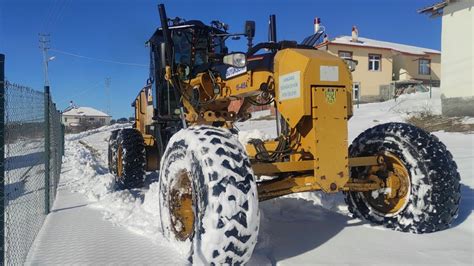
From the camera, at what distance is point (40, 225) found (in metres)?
5.29

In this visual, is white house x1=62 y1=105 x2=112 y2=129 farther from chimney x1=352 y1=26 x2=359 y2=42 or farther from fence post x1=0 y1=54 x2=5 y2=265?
fence post x1=0 y1=54 x2=5 y2=265

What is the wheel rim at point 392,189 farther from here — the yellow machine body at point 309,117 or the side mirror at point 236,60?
the side mirror at point 236,60

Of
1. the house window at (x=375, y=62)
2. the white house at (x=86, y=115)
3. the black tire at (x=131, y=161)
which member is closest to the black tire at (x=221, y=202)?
the black tire at (x=131, y=161)

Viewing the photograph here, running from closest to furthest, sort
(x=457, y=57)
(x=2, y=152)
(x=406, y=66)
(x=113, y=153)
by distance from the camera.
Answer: (x=2, y=152), (x=113, y=153), (x=457, y=57), (x=406, y=66)

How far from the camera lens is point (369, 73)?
39.7m

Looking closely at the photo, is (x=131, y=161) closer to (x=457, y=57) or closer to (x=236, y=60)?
(x=236, y=60)

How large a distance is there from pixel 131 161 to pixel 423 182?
192 inches

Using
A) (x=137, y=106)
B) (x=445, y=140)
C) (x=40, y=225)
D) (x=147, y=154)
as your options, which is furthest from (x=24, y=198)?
(x=445, y=140)

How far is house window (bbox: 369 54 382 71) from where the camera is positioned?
39906 mm

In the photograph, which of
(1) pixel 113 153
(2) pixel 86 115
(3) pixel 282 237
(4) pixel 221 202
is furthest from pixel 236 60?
(2) pixel 86 115

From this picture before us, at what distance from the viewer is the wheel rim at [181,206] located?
402 cm

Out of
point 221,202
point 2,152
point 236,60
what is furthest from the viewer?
point 236,60

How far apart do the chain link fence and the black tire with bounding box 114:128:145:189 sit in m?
1.19

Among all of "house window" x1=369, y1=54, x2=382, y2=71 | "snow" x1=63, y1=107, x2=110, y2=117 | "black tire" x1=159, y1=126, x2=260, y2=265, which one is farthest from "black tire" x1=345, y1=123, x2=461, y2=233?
"snow" x1=63, y1=107, x2=110, y2=117
